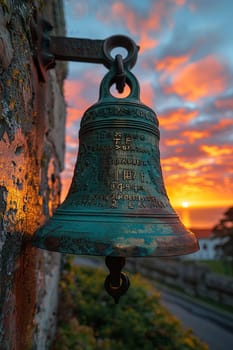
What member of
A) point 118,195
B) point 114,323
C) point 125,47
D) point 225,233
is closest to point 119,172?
point 118,195

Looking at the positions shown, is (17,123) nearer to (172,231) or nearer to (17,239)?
(17,239)

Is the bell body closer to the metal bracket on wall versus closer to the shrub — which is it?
the metal bracket on wall

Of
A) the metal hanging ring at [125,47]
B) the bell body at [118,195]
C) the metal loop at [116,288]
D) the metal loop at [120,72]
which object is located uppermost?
the metal hanging ring at [125,47]

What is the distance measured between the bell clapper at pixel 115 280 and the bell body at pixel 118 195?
0.18m

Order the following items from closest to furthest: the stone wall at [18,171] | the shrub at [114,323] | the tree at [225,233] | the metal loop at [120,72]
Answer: the stone wall at [18,171] → the metal loop at [120,72] → the shrub at [114,323] → the tree at [225,233]

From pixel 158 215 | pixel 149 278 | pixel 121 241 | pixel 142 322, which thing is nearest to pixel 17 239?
pixel 121 241

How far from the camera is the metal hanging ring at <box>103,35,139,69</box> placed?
3.97 ft

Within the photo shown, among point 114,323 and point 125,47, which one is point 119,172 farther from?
point 114,323

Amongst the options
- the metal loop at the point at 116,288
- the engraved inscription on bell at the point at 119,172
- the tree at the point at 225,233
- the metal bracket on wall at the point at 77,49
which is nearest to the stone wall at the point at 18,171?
the metal bracket on wall at the point at 77,49

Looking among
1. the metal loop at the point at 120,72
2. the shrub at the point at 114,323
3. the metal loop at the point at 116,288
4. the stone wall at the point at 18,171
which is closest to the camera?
the stone wall at the point at 18,171

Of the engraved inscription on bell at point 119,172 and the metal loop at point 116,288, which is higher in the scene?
the engraved inscription on bell at point 119,172

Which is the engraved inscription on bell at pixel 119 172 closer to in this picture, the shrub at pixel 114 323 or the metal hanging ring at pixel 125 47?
the metal hanging ring at pixel 125 47

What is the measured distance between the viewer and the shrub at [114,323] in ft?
7.61

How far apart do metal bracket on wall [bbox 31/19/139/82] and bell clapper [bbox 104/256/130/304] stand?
0.79m
